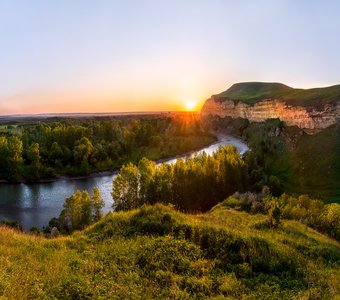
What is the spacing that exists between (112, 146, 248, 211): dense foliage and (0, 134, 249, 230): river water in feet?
30.9

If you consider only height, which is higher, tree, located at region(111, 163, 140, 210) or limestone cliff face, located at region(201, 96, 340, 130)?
limestone cliff face, located at region(201, 96, 340, 130)

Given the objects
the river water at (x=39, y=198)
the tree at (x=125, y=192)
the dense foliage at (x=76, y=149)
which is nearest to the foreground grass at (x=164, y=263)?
the tree at (x=125, y=192)

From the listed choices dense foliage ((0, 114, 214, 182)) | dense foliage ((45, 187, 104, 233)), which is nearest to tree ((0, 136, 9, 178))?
dense foliage ((0, 114, 214, 182))

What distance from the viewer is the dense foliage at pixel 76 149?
321ft

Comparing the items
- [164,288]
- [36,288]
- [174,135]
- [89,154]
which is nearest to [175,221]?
[164,288]

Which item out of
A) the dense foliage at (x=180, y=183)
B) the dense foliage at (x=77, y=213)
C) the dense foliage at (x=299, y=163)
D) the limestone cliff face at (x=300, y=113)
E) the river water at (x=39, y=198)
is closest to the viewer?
the dense foliage at (x=77, y=213)

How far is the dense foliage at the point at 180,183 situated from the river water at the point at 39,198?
9.41m

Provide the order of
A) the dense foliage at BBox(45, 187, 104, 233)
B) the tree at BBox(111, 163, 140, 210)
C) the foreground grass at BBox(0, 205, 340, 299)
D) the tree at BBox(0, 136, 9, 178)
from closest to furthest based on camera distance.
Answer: the foreground grass at BBox(0, 205, 340, 299) < the dense foliage at BBox(45, 187, 104, 233) < the tree at BBox(111, 163, 140, 210) < the tree at BBox(0, 136, 9, 178)

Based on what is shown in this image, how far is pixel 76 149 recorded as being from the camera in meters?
112

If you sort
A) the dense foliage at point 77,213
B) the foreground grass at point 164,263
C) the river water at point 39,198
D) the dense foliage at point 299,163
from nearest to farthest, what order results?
the foreground grass at point 164,263 → the dense foliage at point 77,213 → the river water at point 39,198 → the dense foliage at point 299,163

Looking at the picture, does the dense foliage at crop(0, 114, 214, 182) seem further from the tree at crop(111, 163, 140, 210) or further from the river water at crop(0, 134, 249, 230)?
the tree at crop(111, 163, 140, 210)

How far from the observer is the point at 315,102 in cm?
10856

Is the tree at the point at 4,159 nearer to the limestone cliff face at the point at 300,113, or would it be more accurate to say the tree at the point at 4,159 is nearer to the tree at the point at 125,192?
the tree at the point at 125,192

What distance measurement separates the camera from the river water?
65438 millimetres
